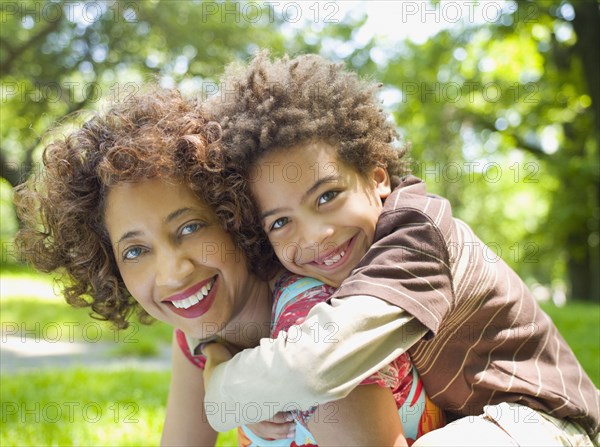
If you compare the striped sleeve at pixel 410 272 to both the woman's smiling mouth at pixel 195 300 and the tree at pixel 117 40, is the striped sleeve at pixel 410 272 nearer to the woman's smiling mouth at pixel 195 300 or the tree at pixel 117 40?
the woman's smiling mouth at pixel 195 300

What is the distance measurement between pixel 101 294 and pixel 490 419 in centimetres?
A: 136

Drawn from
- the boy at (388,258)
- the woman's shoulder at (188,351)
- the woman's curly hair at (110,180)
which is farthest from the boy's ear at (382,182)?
the woman's shoulder at (188,351)

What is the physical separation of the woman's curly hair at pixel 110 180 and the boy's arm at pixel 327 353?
1.67ft

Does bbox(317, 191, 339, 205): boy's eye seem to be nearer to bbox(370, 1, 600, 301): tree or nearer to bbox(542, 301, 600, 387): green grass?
bbox(542, 301, 600, 387): green grass

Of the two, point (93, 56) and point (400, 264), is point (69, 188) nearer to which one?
point (400, 264)

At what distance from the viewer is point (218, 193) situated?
6.23 ft

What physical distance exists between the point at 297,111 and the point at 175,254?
1.84 feet

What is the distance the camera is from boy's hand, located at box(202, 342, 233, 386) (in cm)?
201

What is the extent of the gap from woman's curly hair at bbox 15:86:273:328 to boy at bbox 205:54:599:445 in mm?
89

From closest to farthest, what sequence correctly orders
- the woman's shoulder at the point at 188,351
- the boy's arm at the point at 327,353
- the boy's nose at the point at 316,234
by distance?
the boy's arm at the point at 327,353
the boy's nose at the point at 316,234
the woman's shoulder at the point at 188,351

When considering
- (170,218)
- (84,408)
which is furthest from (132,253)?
(84,408)

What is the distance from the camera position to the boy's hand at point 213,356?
201 centimetres

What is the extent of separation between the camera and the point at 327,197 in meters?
1.91

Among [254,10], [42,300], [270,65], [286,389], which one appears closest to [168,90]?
[270,65]
